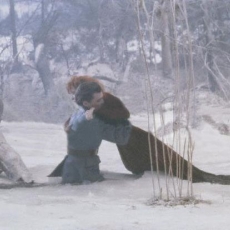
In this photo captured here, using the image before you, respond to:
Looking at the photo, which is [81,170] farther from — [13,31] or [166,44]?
[13,31]

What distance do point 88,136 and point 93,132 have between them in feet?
0.11

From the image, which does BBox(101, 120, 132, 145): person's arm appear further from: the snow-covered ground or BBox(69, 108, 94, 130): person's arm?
the snow-covered ground

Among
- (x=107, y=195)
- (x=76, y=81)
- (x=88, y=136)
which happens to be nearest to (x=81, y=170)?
(x=88, y=136)

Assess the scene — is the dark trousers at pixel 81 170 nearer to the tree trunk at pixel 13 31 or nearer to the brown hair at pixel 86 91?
the brown hair at pixel 86 91

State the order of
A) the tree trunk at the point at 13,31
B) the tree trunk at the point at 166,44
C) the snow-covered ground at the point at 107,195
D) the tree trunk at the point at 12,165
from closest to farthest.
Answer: the snow-covered ground at the point at 107,195 → the tree trunk at the point at 12,165 → the tree trunk at the point at 166,44 → the tree trunk at the point at 13,31

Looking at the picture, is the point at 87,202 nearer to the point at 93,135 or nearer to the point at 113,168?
the point at 93,135

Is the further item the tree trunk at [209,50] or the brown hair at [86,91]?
the tree trunk at [209,50]

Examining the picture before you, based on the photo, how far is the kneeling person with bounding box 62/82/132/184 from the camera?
4.07 meters

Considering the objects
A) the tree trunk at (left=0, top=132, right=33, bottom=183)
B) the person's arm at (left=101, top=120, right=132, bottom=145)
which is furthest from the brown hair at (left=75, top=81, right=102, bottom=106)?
the tree trunk at (left=0, top=132, right=33, bottom=183)

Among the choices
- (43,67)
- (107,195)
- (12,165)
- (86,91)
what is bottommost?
(107,195)

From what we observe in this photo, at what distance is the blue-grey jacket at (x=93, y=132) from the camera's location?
406cm

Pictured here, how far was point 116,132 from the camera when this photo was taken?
4.07 meters

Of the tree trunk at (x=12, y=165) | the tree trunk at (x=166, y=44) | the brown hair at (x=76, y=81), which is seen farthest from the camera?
the tree trunk at (x=166, y=44)

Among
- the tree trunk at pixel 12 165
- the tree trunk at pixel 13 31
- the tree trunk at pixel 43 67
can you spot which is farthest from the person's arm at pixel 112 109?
the tree trunk at pixel 13 31
